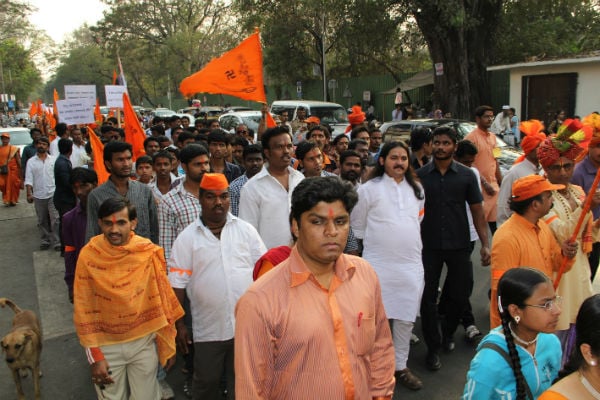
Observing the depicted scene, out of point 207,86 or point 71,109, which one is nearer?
point 207,86

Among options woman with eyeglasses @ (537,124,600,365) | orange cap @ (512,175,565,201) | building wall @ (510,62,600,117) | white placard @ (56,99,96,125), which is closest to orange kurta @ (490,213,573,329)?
orange cap @ (512,175,565,201)

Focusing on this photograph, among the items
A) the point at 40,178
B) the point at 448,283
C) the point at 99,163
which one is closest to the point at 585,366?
the point at 448,283

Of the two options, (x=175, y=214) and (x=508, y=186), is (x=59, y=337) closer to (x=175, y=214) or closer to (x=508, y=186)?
(x=175, y=214)

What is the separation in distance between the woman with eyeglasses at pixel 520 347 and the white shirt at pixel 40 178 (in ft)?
26.9

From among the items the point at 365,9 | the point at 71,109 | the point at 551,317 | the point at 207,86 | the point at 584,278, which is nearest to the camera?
the point at 551,317

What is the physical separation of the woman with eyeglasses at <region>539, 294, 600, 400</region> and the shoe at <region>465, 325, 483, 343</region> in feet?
9.89

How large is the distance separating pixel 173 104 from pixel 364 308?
58.3m

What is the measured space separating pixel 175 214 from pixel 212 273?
98cm

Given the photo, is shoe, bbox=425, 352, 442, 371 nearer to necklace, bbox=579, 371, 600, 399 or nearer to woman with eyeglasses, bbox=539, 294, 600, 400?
woman with eyeglasses, bbox=539, 294, 600, 400

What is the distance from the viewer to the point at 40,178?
352 inches

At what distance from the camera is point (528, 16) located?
80.1 feet

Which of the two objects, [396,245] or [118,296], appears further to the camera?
[396,245]

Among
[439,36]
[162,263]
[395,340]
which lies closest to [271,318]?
[162,263]

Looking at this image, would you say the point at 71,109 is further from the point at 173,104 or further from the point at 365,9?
the point at 173,104
